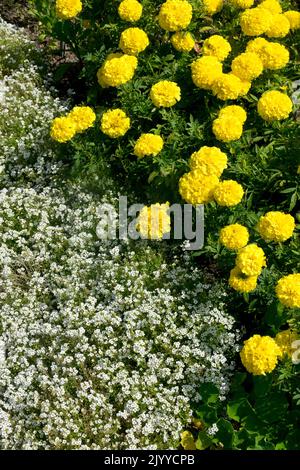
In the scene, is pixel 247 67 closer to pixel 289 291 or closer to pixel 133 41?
pixel 133 41

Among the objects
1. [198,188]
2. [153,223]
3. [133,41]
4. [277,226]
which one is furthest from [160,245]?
[133,41]

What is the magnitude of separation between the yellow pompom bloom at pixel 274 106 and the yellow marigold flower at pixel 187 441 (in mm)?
2065

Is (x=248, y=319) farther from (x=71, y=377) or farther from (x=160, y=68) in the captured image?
(x=160, y=68)

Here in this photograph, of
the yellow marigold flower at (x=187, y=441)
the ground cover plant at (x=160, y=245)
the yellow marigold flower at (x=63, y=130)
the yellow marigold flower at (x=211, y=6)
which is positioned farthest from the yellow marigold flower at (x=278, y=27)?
the yellow marigold flower at (x=187, y=441)

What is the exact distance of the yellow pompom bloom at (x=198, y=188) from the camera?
4113mm

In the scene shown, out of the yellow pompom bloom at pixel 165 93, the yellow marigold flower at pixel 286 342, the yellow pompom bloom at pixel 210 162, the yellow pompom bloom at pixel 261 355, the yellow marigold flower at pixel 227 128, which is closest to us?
the yellow pompom bloom at pixel 261 355

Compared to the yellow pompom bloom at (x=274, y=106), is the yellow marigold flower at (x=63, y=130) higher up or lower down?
lower down

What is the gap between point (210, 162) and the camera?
164 inches

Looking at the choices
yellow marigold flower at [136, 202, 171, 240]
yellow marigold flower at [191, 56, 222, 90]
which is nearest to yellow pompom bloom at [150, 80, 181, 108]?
yellow marigold flower at [191, 56, 222, 90]

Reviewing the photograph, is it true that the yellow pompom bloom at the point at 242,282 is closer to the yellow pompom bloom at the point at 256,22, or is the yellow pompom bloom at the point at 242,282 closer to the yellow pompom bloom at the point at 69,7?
the yellow pompom bloom at the point at 256,22

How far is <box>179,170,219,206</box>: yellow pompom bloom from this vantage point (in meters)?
4.11

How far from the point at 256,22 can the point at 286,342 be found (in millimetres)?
2323

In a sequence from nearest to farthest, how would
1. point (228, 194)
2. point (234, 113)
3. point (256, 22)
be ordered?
point (228, 194) → point (234, 113) → point (256, 22)

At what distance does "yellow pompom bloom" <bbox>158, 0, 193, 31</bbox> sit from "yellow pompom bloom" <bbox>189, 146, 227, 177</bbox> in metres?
1.13
